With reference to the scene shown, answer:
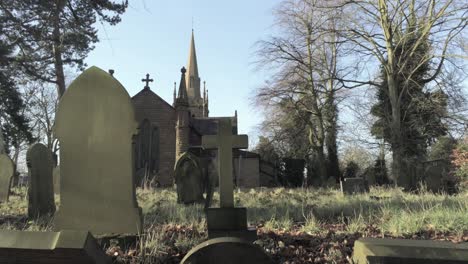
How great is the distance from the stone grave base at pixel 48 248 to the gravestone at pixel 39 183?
4.17m

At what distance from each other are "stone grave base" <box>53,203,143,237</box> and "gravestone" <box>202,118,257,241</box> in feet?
2.89

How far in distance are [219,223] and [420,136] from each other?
24.6 metres

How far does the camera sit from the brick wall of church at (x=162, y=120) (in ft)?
114

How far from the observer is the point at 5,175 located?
39.8ft

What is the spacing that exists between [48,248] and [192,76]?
67.4 m

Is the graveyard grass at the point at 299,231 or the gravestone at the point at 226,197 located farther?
the gravestone at the point at 226,197

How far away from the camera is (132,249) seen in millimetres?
4789

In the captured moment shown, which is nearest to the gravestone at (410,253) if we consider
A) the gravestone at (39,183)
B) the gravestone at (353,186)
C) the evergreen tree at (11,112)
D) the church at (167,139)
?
the gravestone at (39,183)

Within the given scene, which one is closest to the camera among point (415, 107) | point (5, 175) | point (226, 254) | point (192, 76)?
point (226, 254)

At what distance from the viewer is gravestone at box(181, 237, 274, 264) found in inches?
137

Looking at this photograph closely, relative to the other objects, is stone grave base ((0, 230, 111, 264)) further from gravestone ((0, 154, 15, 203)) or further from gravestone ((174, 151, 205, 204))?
gravestone ((0, 154, 15, 203))

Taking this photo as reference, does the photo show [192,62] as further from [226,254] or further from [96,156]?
[226,254]

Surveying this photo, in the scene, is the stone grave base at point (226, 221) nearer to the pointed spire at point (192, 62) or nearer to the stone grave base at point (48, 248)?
the stone grave base at point (48, 248)

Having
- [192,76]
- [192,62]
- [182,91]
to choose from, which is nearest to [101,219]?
[182,91]
